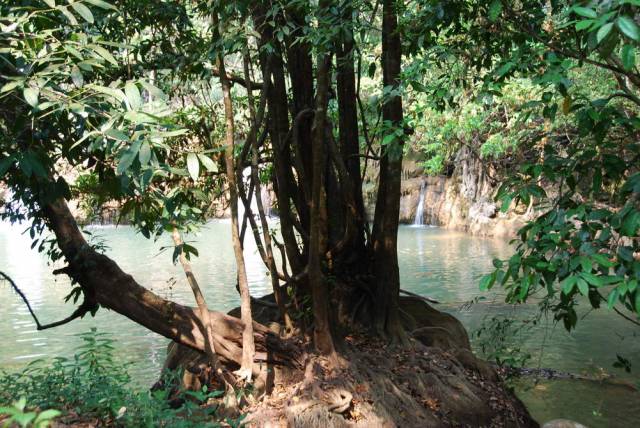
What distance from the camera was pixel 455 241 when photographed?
68.3ft

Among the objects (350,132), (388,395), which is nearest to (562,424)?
(388,395)

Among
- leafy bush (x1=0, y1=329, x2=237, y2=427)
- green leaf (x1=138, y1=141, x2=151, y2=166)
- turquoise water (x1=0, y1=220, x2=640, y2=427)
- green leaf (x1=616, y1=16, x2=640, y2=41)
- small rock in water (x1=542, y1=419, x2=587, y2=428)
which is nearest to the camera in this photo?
green leaf (x1=616, y1=16, x2=640, y2=41)

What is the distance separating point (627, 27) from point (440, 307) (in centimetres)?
919

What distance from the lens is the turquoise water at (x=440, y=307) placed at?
21.8 ft

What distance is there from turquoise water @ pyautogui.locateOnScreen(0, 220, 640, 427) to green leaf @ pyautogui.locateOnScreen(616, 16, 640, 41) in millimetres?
4379

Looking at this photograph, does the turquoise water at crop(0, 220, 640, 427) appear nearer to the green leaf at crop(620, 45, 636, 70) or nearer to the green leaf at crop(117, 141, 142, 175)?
the green leaf at crop(117, 141, 142, 175)

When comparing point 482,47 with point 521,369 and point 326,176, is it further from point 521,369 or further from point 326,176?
point 521,369

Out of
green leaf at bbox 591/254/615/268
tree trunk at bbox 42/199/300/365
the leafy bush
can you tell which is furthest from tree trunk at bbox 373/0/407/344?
green leaf at bbox 591/254/615/268

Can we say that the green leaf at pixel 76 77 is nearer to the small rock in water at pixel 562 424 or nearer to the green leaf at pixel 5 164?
the green leaf at pixel 5 164

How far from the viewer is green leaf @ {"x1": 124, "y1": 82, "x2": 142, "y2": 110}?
7.47 feet

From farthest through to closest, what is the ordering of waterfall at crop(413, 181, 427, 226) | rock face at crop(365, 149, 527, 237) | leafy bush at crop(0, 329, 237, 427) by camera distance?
waterfall at crop(413, 181, 427, 226), rock face at crop(365, 149, 527, 237), leafy bush at crop(0, 329, 237, 427)

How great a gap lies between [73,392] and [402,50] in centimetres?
353

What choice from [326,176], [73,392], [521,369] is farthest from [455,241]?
[73,392]

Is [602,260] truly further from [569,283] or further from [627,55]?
[627,55]
